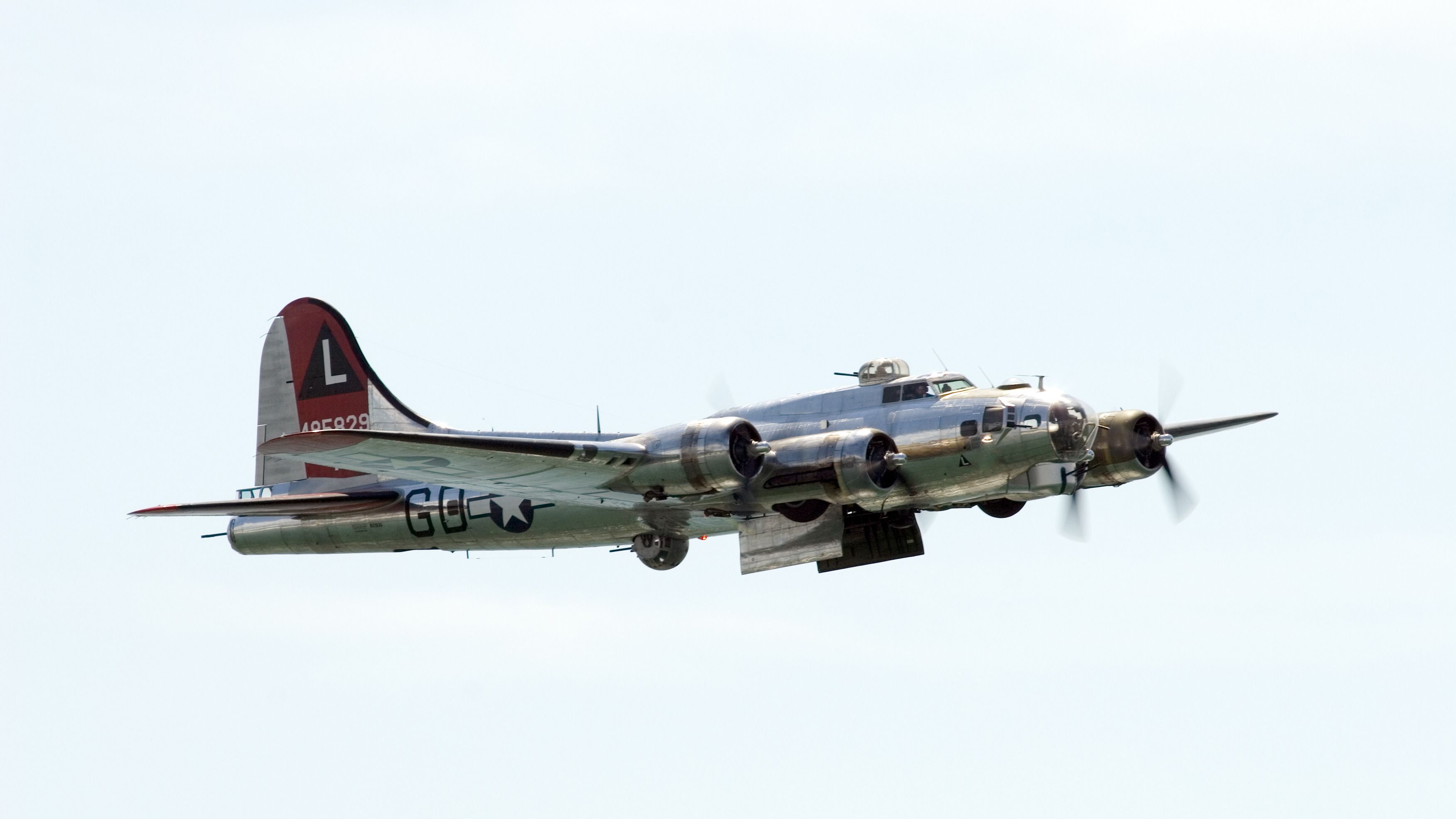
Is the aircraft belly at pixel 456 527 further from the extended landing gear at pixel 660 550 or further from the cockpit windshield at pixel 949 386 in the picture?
the cockpit windshield at pixel 949 386

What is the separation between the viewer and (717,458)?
2986 cm

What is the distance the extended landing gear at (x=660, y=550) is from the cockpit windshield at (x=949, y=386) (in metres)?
5.67

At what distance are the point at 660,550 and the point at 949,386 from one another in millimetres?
6180

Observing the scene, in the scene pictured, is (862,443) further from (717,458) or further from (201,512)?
(201,512)

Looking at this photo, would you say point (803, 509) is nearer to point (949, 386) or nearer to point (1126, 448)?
point (949, 386)

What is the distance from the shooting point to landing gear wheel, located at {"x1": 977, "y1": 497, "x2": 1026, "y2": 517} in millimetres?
33500

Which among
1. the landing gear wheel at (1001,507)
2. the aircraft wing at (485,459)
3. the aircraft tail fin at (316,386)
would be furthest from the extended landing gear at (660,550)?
the aircraft tail fin at (316,386)

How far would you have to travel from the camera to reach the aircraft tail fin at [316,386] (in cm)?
3803

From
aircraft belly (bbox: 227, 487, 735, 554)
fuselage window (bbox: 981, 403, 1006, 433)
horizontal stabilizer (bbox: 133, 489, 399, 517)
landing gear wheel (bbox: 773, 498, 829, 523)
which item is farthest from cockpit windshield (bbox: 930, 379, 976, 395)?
horizontal stabilizer (bbox: 133, 489, 399, 517)

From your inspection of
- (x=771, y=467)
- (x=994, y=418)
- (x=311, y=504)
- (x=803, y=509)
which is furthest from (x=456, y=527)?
(x=994, y=418)

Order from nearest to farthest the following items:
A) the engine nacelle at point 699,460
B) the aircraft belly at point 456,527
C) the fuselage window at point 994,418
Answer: the engine nacelle at point 699,460
the fuselage window at point 994,418
the aircraft belly at point 456,527

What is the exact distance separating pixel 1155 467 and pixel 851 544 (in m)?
5.66

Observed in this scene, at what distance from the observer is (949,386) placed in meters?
31.8

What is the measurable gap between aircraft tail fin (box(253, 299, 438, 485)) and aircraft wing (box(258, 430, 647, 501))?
665cm
